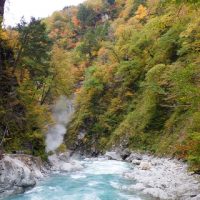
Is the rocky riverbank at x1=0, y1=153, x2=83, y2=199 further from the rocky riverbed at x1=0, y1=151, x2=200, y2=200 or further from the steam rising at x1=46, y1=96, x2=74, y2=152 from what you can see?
the steam rising at x1=46, y1=96, x2=74, y2=152

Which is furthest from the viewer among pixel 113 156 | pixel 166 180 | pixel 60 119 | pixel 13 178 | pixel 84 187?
pixel 60 119

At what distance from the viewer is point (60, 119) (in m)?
53.1

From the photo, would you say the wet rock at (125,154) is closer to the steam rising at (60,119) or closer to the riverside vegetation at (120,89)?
the riverside vegetation at (120,89)

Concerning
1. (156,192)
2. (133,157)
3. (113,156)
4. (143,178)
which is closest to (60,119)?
(113,156)

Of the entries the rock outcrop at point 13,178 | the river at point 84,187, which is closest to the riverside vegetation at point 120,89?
the rock outcrop at point 13,178

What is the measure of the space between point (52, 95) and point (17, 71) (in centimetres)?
1324

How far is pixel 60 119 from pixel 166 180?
35.2m

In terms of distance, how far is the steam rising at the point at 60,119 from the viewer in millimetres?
47000

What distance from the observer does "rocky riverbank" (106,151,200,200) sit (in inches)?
619

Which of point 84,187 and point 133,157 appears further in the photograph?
point 133,157

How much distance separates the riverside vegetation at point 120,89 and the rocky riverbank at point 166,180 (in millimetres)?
1088

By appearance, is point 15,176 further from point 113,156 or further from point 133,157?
point 113,156

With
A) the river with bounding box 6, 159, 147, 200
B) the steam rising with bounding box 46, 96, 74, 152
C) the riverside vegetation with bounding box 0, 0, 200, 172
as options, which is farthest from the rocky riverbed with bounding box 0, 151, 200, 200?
the steam rising with bounding box 46, 96, 74, 152

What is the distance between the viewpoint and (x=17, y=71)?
26766mm
